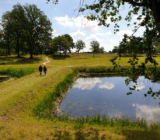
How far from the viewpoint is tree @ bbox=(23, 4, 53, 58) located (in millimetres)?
54281

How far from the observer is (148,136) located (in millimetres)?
7617

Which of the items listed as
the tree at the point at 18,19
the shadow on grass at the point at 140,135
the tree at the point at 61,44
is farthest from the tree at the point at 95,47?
the shadow on grass at the point at 140,135

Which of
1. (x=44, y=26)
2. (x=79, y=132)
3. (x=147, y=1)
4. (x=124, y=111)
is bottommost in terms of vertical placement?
(x=124, y=111)

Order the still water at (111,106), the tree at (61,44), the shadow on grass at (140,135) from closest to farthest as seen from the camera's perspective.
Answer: the shadow on grass at (140,135) → the still water at (111,106) → the tree at (61,44)

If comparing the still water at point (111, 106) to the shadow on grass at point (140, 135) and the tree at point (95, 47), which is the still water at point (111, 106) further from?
the tree at point (95, 47)

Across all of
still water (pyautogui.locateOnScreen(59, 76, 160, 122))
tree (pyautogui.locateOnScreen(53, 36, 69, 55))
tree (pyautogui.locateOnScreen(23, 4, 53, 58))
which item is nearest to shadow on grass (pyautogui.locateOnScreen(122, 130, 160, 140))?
still water (pyautogui.locateOnScreen(59, 76, 160, 122))

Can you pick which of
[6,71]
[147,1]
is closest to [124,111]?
[147,1]

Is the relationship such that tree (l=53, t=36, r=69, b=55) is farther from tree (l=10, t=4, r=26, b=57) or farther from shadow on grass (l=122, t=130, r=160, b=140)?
shadow on grass (l=122, t=130, r=160, b=140)

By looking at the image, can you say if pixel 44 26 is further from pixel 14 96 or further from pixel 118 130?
pixel 118 130

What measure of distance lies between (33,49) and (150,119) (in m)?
54.8

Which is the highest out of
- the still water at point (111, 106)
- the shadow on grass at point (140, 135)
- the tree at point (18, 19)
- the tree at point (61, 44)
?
the tree at point (18, 19)

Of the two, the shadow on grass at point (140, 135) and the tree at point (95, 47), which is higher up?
the tree at point (95, 47)

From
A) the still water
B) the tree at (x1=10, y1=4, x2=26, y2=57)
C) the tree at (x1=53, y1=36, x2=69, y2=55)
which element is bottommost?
the still water

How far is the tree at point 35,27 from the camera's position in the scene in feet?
178
